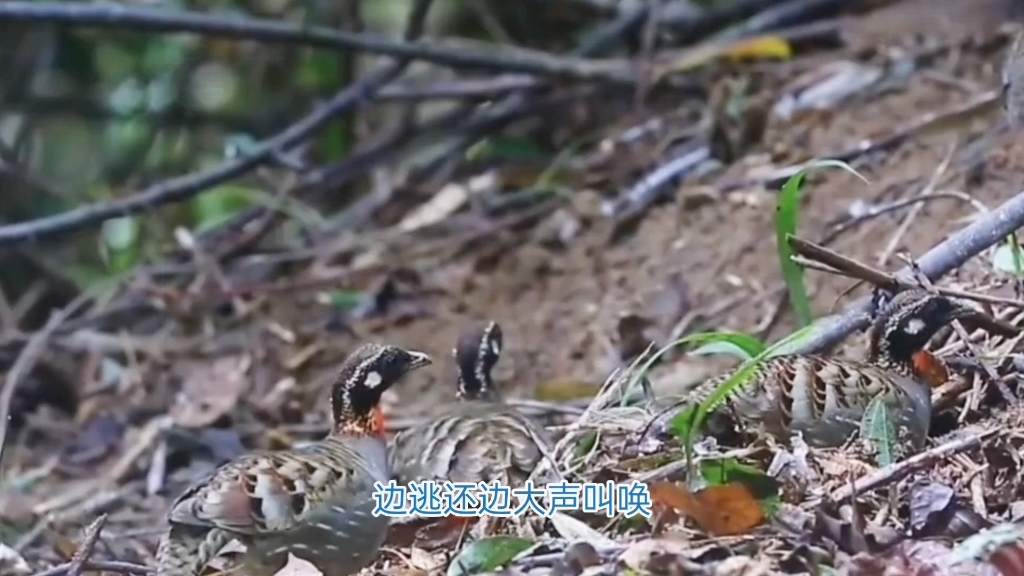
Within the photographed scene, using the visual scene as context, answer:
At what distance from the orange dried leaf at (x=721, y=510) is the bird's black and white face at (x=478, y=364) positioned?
63.0 inches

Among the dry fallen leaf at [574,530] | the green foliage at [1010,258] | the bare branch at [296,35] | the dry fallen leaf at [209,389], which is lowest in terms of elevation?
the dry fallen leaf at [209,389]

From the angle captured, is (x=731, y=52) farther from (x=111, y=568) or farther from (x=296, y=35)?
(x=111, y=568)

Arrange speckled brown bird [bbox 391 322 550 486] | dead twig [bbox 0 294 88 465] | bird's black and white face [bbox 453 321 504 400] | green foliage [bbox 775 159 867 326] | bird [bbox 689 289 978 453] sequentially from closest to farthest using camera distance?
bird [bbox 689 289 978 453] < speckled brown bird [bbox 391 322 550 486] < green foliage [bbox 775 159 867 326] < bird's black and white face [bbox 453 321 504 400] < dead twig [bbox 0 294 88 465]

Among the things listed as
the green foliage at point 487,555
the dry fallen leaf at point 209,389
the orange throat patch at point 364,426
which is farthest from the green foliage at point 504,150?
the green foliage at point 487,555

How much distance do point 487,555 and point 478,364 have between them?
62.3 inches

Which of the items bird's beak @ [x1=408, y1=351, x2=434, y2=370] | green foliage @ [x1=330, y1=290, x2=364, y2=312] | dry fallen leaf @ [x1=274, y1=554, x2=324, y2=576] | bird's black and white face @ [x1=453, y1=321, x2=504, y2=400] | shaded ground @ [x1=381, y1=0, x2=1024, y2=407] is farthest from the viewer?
green foliage @ [x1=330, y1=290, x2=364, y2=312]

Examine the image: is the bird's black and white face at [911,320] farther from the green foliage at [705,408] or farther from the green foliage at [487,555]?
the green foliage at [487,555]

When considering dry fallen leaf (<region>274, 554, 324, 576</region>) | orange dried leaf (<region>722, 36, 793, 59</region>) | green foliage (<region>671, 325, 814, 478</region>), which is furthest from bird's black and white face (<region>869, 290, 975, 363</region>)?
orange dried leaf (<region>722, 36, 793, 59</region>)

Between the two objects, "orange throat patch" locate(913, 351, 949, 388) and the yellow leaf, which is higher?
the yellow leaf

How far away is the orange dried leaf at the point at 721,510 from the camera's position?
319 centimetres

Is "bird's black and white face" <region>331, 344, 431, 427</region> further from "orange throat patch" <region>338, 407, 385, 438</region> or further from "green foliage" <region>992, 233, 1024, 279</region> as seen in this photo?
"green foliage" <region>992, 233, 1024, 279</region>

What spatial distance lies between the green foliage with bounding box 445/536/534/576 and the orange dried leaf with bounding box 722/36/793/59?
15.1 feet

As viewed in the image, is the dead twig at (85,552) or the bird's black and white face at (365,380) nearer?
the dead twig at (85,552)

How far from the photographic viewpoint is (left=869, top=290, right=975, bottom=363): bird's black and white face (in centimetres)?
390
